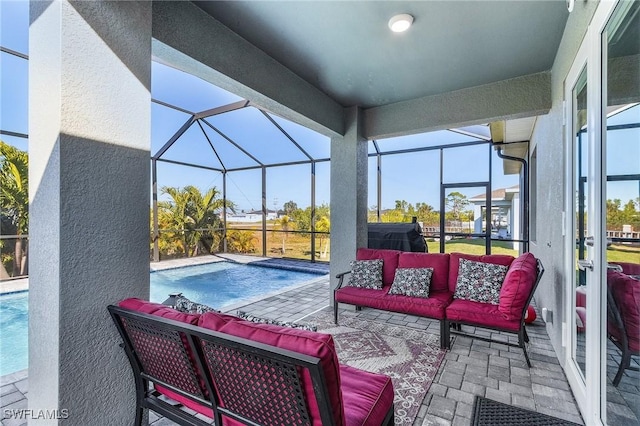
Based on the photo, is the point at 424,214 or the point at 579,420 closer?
the point at 579,420

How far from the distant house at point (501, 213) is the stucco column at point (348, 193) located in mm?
3085

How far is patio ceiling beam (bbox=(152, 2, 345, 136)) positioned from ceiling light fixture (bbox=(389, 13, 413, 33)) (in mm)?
1262

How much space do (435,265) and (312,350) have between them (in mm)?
2882

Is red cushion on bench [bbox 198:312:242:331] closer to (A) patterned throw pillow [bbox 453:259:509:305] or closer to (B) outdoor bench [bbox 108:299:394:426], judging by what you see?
(B) outdoor bench [bbox 108:299:394:426]

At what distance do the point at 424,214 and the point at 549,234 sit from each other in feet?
12.1

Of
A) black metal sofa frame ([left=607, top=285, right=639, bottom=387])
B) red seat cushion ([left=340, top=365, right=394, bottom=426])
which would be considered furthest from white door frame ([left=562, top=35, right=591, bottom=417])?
red seat cushion ([left=340, top=365, right=394, bottom=426])

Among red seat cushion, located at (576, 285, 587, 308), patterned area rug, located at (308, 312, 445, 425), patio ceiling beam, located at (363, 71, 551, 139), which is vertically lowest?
patterned area rug, located at (308, 312, 445, 425)

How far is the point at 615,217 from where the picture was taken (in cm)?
137

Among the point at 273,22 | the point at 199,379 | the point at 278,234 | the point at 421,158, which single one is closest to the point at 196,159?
the point at 278,234

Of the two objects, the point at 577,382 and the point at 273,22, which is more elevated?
the point at 273,22

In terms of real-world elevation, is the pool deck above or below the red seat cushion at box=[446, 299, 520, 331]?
below

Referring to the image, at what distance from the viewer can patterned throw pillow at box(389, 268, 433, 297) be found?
10.7ft

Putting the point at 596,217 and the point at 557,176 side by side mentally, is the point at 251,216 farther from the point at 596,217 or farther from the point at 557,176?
the point at 596,217

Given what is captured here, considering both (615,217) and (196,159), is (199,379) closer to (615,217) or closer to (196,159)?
(615,217)
